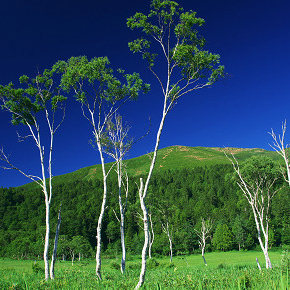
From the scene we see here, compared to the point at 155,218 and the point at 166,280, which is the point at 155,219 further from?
the point at 166,280

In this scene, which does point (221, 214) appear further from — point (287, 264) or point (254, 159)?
point (287, 264)

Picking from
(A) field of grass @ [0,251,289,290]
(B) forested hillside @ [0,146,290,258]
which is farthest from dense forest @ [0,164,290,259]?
(A) field of grass @ [0,251,289,290]

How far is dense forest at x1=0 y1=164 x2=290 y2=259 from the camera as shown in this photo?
73.4 meters

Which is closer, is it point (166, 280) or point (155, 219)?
point (166, 280)

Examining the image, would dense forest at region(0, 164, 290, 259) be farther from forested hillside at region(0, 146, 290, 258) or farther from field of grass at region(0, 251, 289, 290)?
field of grass at region(0, 251, 289, 290)

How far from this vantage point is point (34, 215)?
11919 cm

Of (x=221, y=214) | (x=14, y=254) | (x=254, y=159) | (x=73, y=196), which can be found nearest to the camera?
(x=254, y=159)

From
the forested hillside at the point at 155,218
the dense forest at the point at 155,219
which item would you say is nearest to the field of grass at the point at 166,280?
the forested hillside at the point at 155,218

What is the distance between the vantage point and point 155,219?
5041 cm

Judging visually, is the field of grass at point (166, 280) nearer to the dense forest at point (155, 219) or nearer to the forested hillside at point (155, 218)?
the forested hillside at point (155, 218)

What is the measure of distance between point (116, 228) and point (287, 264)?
107123mm

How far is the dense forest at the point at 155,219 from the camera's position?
73375mm

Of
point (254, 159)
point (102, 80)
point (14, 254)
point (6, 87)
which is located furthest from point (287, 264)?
point (14, 254)

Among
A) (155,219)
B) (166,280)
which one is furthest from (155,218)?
(166,280)
